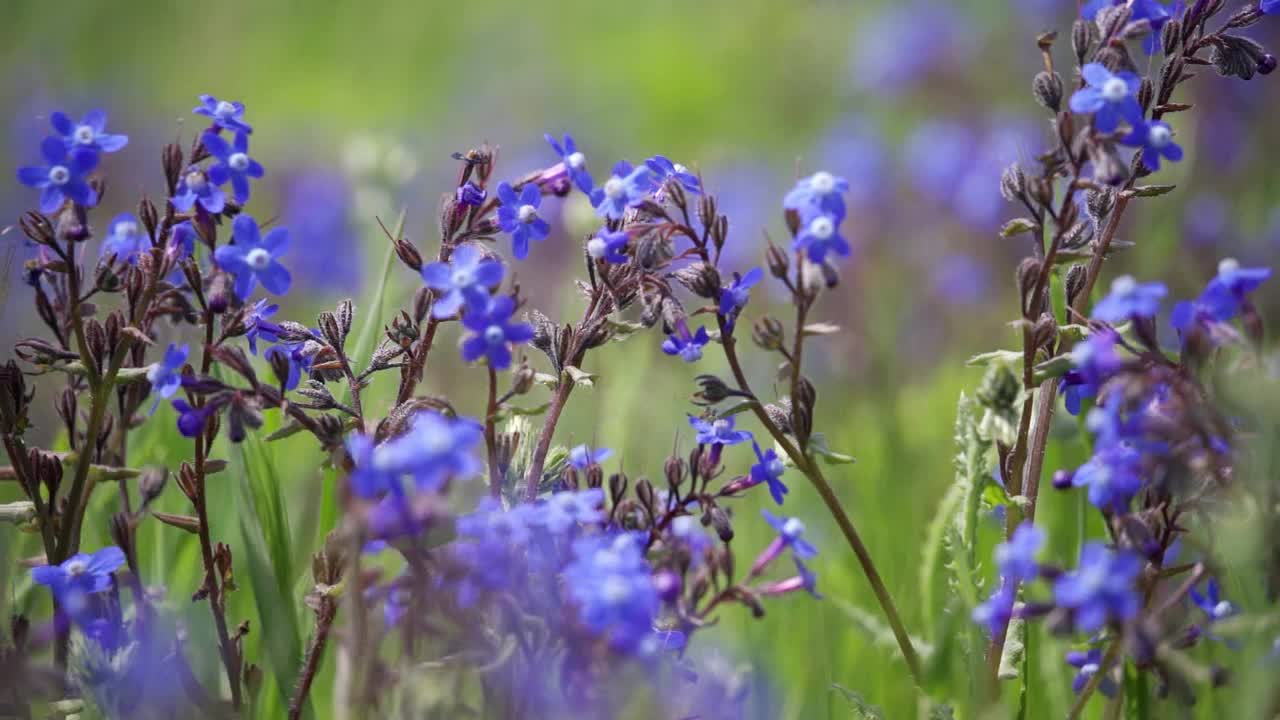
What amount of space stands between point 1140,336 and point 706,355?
313cm

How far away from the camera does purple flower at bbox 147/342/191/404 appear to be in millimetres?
1496

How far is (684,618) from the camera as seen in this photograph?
1470 mm

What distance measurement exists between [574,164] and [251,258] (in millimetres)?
442

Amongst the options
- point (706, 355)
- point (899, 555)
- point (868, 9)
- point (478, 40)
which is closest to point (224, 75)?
point (478, 40)

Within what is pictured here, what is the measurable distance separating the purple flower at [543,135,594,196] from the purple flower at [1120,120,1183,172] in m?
0.67

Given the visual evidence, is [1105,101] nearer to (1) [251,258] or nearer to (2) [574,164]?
(2) [574,164]

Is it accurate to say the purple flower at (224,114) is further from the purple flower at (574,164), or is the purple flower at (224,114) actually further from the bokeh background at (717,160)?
the purple flower at (574,164)

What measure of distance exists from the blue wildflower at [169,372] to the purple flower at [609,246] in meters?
0.52

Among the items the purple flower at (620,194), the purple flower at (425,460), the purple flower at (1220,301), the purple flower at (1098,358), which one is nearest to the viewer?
the purple flower at (425,460)

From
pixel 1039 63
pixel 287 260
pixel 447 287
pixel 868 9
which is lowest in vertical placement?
pixel 447 287

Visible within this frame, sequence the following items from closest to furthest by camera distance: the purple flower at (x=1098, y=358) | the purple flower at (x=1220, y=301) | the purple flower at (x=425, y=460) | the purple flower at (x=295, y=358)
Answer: the purple flower at (x=425, y=460)
the purple flower at (x=1098, y=358)
the purple flower at (x=1220, y=301)
the purple flower at (x=295, y=358)

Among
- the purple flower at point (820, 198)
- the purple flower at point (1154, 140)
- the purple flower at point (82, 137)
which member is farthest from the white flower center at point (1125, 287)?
the purple flower at point (82, 137)

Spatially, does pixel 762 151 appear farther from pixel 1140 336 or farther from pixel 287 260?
pixel 1140 336

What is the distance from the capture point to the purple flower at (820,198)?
1464mm
